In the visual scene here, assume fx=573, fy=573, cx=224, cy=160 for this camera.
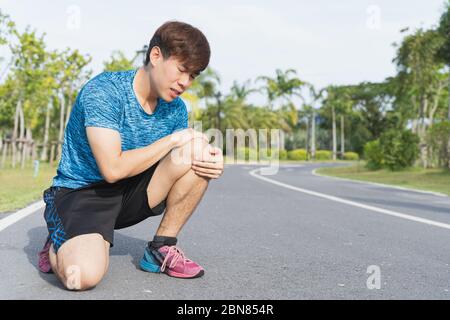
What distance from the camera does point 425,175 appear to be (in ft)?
71.1

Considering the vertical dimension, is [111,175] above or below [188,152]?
below

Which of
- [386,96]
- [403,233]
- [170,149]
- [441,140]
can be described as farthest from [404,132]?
[386,96]

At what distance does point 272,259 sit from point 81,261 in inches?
62.5

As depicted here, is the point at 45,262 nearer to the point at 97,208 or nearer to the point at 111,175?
the point at 97,208

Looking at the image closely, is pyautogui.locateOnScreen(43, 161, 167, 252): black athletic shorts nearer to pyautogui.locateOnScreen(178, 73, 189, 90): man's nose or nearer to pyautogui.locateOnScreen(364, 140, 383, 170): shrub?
pyautogui.locateOnScreen(178, 73, 189, 90): man's nose

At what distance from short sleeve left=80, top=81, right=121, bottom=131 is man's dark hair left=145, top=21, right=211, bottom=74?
394 mm

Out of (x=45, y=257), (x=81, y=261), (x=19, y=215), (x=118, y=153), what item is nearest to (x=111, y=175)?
(x=118, y=153)

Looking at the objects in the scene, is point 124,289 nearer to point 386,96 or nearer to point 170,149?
point 170,149

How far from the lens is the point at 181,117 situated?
12.8 feet

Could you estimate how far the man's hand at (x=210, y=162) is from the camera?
3.63 m

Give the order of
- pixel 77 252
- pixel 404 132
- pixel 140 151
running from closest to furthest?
pixel 77 252
pixel 140 151
pixel 404 132

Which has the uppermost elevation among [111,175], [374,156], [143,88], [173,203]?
[143,88]

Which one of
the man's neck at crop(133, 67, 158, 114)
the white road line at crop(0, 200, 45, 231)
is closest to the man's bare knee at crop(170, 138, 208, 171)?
the man's neck at crop(133, 67, 158, 114)
